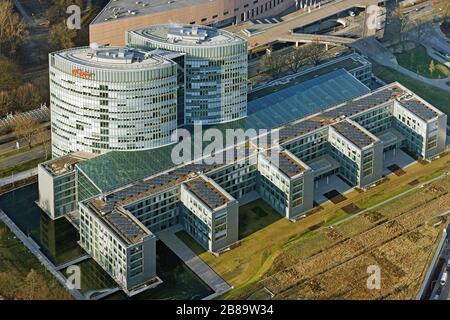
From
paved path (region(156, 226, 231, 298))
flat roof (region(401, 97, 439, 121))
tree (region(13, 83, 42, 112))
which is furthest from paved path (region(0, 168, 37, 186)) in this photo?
flat roof (region(401, 97, 439, 121))

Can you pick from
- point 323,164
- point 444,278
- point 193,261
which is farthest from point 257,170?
point 444,278

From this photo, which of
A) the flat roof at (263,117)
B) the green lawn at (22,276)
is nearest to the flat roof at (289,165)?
the flat roof at (263,117)

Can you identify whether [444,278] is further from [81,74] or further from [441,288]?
[81,74]

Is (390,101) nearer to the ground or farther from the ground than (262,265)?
farther from the ground

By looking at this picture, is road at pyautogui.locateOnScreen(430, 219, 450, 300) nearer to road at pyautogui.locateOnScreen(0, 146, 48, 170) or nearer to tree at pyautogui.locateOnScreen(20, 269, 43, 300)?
tree at pyautogui.locateOnScreen(20, 269, 43, 300)

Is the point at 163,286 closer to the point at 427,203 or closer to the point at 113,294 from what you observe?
the point at 113,294

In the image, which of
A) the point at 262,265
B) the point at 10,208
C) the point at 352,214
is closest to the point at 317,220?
the point at 352,214

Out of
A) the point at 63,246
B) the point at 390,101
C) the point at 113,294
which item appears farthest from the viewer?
the point at 390,101
